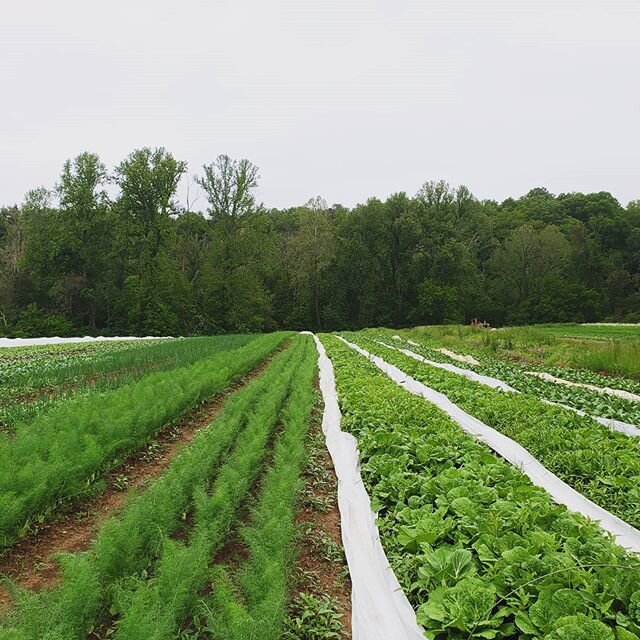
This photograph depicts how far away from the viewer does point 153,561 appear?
3.41 m

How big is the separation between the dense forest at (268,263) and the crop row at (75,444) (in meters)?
34.2

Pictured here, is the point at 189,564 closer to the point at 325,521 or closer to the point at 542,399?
the point at 325,521

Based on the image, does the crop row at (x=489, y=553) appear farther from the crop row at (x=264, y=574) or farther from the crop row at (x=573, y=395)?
the crop row at (x=573, y=395)

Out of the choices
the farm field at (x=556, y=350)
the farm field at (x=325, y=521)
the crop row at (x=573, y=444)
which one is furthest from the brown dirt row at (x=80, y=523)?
the farm field at (x=556, y=350)

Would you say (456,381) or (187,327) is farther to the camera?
(187,327)

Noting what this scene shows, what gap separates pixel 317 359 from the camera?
15.9 metres

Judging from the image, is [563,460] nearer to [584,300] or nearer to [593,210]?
[584,300]

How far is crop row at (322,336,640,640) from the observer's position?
8.00 ft

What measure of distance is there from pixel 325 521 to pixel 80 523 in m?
2.18

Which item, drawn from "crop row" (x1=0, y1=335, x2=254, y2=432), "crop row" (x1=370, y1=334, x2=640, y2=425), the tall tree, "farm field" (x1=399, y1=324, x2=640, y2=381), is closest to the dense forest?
the tall tree

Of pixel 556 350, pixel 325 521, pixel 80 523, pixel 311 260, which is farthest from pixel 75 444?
pixel 311 260

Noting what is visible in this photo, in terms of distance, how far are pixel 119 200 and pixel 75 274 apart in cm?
863

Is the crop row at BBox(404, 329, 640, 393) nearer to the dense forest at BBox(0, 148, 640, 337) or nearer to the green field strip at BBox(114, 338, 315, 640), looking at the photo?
the green field strip at BBox(114, 338, 315, 640)

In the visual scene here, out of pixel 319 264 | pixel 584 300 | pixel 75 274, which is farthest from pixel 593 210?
pixel 75 274
